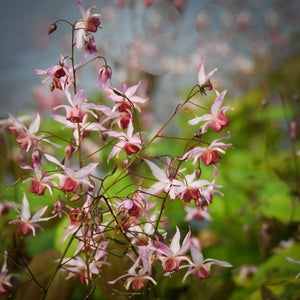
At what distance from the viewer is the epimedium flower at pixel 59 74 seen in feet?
1.31

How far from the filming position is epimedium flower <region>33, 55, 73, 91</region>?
1.31ft

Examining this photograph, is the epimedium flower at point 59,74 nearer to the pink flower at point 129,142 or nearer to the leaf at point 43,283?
the pink flower at point 129,142

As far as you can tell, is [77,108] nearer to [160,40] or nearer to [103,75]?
[103,75]

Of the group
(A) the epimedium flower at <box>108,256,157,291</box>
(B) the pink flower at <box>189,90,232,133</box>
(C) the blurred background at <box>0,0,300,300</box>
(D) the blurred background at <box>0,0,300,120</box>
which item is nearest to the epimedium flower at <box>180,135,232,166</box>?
(B) the pink flower at <box>189,90,232,133</box>

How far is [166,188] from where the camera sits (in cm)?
43

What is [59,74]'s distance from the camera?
15.8 inches

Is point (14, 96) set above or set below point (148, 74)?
below

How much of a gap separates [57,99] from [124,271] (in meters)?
0.87

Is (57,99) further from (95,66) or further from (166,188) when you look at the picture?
(166,188)

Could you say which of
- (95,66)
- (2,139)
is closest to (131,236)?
(2,139)

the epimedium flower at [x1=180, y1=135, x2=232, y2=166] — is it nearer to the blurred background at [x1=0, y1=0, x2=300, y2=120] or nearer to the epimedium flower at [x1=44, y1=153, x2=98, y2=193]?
the epimedium flower at [x1=44, y1=153, x2=98, y2=193]

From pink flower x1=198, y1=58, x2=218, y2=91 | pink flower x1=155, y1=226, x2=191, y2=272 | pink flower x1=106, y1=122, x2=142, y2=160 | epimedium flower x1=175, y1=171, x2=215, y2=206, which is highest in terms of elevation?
pink flower x1=198, y1=58, x2=218, y2=91

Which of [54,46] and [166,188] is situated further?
[54,46]

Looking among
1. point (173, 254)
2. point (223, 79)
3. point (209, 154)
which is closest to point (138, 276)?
point (173, 254)
